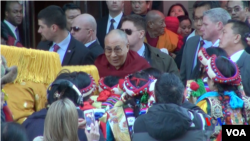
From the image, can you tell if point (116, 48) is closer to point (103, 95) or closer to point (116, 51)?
point (116, 51)

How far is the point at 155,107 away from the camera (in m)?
3.80

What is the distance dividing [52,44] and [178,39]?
205 cm

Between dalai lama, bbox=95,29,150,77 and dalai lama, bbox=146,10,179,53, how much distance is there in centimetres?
169

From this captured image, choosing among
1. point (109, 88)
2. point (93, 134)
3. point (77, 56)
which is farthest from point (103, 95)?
point (77, 56)

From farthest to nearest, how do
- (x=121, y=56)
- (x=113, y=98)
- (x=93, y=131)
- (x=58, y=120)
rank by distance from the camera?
(x=121, y=56) → (x=113, y=98) → (x=93, y=131) → (x=58, y=120)

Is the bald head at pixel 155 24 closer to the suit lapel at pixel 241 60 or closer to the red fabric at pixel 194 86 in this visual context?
the suit lapel at pixel 241 60

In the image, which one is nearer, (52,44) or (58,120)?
(58,120)

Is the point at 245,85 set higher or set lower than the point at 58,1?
lower

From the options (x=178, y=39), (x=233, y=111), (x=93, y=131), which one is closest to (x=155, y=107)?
(x=93, y=131)

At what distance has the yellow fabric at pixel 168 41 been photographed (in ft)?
25.7

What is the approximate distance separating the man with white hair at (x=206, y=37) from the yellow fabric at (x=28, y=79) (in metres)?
1.90

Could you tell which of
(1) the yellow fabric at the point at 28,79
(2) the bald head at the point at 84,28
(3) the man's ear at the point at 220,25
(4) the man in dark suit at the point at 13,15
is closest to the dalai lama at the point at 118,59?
(1) the yellow fabric at the point at 28,79

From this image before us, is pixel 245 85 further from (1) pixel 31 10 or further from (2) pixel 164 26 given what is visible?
(1) pixel 31 10

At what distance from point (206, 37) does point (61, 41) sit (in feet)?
A: 5.56
